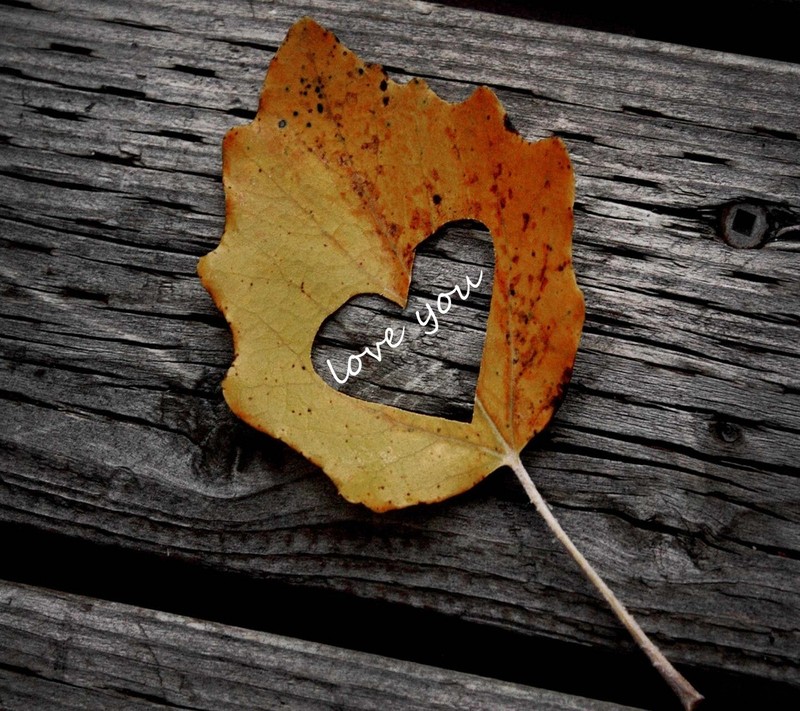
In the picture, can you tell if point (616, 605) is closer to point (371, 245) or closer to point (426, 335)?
point (426, 335)

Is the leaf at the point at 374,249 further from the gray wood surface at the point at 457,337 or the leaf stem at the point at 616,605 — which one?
→ the gray wood surface at the point at 457,337

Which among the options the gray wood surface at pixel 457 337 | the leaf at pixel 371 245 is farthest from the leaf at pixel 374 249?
the gray wood surface at pixel 457 337

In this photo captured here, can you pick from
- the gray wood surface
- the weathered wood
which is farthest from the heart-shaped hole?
the weathered wood

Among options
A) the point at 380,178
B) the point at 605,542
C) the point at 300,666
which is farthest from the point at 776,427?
the point at 300,666

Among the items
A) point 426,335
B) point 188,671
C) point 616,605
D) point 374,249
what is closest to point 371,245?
point 374,249

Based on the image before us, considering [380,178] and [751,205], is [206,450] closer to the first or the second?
[380,178]
